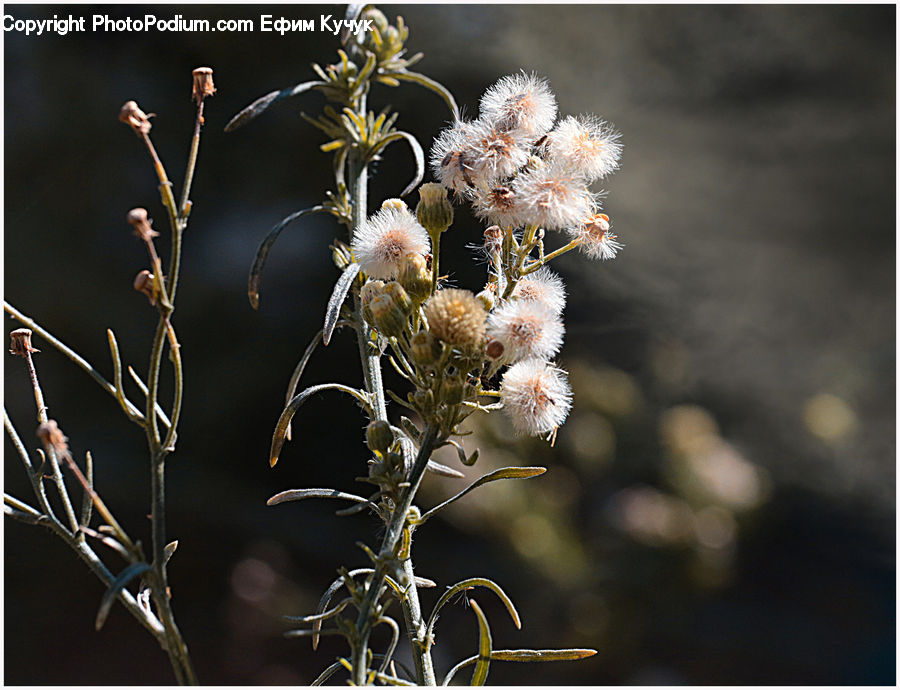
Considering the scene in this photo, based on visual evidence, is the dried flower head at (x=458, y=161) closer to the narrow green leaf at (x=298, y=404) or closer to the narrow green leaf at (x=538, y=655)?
the narrow green leaf at (x=298, y=404)

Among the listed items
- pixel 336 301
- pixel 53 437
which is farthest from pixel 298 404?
pixel 53 437

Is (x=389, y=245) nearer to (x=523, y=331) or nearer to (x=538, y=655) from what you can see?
(x=523, y=331)

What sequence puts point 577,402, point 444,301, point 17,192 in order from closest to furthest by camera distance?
point 444,301
point 17,192
point 577,402

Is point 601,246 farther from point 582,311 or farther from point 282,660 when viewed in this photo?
point 282,660

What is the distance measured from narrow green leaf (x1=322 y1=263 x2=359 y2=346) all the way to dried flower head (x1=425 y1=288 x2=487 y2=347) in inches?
3.1

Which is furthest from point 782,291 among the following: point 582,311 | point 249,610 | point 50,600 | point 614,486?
point 50,600

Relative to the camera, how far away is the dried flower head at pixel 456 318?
1.13ft

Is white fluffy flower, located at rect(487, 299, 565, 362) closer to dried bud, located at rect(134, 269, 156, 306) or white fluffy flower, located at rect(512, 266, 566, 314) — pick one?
white fluffy flower, located at rect(512, 266, 566, 314)

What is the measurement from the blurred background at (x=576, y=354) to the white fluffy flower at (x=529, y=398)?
0.88 meters

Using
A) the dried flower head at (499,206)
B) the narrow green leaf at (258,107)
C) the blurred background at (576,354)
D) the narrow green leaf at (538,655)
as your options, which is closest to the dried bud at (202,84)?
the narrow green leaf at (258,107)

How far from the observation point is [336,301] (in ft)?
1.38

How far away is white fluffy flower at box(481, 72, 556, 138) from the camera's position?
412 millimetres

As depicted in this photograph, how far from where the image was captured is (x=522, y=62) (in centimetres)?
143

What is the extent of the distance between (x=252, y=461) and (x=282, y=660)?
0.42 m
